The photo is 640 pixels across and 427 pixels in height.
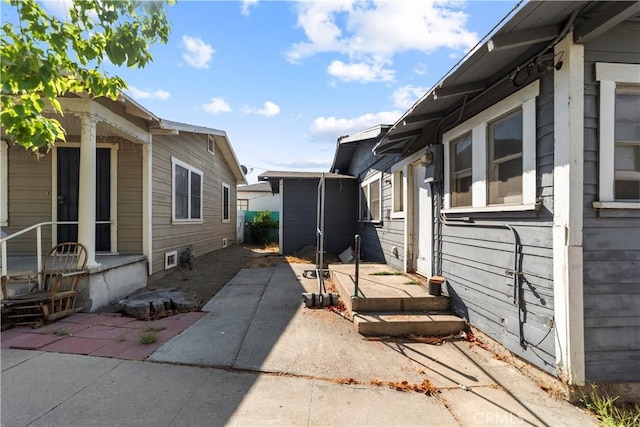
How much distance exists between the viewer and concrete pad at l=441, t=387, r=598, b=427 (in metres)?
2.25

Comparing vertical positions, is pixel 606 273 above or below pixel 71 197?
below

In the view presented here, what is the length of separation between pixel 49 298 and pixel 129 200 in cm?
253

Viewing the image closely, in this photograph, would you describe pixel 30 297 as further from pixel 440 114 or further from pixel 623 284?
pixel 623 284

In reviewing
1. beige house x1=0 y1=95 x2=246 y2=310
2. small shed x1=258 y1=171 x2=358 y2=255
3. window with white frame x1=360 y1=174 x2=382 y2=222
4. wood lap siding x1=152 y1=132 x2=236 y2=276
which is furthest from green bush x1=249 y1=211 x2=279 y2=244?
beige house x1=0 y1=95 x2=246 y2=310

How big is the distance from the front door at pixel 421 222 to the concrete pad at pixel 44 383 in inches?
174

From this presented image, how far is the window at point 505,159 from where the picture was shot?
3.09 m

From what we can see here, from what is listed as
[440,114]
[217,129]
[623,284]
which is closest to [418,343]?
[623,284]

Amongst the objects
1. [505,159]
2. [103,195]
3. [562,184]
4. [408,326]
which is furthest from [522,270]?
[103,195]

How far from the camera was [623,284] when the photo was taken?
257cm

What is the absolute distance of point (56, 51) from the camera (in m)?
2.24

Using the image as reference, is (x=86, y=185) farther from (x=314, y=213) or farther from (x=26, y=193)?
(x=314, y=213)

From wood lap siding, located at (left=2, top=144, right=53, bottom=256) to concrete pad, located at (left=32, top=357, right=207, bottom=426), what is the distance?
492 centimetres

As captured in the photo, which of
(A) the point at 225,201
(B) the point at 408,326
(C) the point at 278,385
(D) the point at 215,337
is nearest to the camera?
(C) the point at 278,385

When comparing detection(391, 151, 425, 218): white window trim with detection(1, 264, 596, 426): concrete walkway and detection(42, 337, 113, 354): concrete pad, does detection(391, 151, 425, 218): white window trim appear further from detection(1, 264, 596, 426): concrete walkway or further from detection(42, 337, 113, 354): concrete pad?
detection(42, 337, 113, 354): concrete pad
